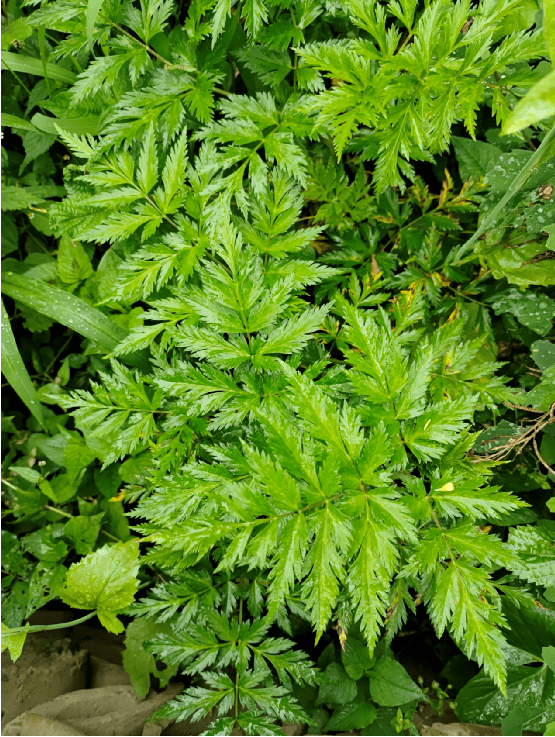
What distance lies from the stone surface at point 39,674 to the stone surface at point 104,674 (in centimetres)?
4

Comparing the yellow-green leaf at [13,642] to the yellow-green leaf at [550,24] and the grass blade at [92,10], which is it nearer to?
the grass blade at [92,10]

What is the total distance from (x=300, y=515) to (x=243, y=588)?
88cm

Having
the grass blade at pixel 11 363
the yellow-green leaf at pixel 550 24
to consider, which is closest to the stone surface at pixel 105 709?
the grass blade at pixel 11 363

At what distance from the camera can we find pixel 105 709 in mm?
2125

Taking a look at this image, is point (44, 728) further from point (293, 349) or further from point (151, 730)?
point (293, 349)

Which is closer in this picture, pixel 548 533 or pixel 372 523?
pixel 372 523

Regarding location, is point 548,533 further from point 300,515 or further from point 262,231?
point 262,231

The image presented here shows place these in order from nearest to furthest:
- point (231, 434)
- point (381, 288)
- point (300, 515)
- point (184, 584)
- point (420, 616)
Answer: point (300, 515)
point (231, 434)
point (184, 584)
point (381, 288)
point (420, 616)

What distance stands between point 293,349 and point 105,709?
1.84 meters

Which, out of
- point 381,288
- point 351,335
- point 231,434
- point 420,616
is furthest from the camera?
point 420,616

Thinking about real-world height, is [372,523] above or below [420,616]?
above

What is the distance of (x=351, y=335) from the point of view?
4.85ft

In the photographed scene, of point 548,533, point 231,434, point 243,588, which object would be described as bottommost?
point 243,588

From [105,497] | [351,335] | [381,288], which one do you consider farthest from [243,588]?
[381,288]
